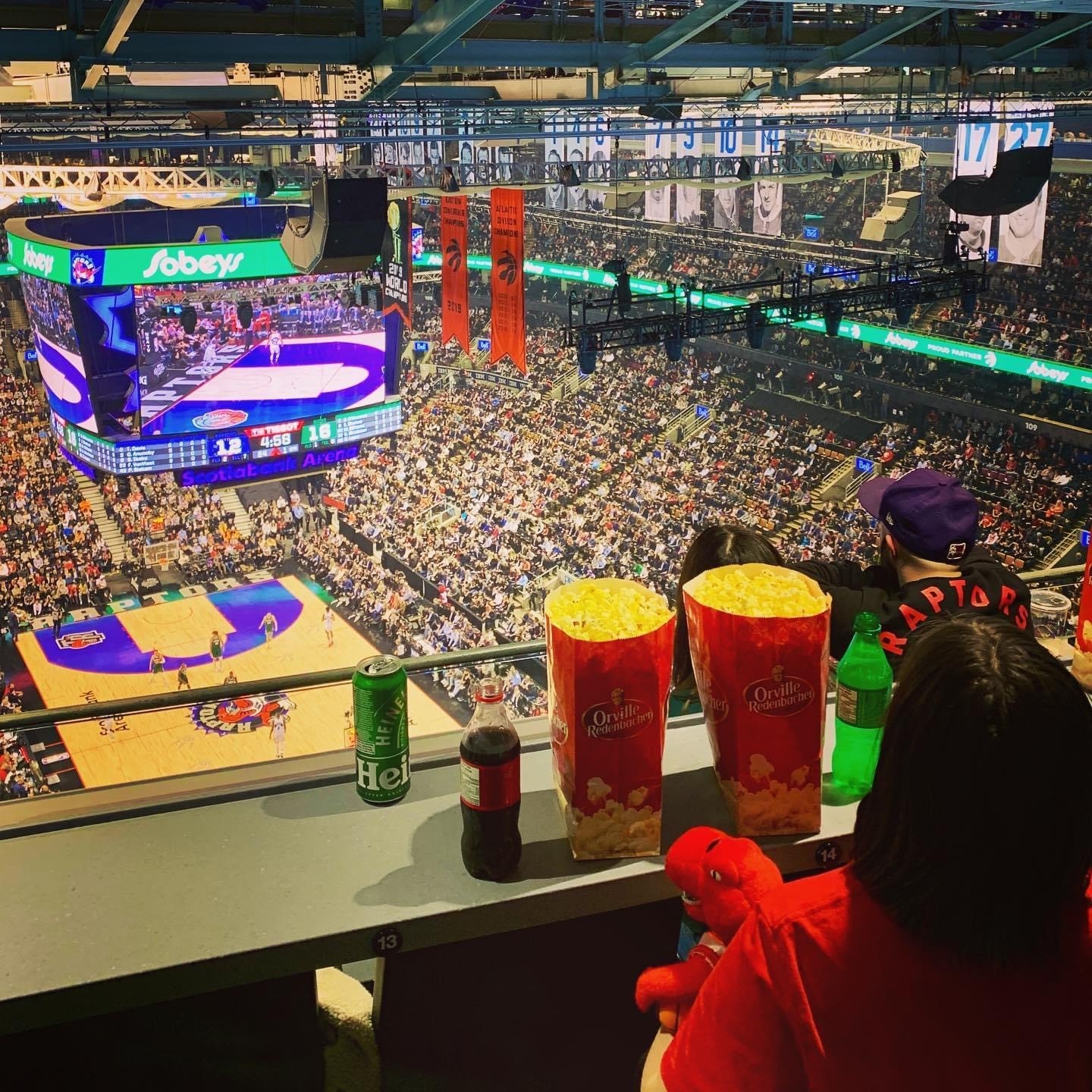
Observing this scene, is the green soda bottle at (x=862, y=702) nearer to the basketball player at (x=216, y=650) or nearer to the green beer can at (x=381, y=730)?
the green beer can at (x=381, y=730)

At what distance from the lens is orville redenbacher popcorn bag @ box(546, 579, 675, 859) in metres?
1.16

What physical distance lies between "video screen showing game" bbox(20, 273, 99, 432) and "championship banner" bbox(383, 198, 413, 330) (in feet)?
11.1

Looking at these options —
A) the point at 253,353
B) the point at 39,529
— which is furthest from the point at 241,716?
the point at 39,529

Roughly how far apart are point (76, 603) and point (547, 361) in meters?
10.2

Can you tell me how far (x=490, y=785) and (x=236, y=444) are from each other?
11748 mm

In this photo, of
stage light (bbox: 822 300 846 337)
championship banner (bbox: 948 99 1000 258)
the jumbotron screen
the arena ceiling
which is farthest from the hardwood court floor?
championship banner (bbox: 948 99 1000 258)

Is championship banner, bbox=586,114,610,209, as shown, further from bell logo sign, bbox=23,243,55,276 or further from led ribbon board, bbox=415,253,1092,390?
bell logo sign, bbox=23,243,55,276

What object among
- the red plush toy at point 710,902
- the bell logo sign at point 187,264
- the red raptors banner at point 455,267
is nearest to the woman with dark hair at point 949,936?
the red plush toy at point 710,902

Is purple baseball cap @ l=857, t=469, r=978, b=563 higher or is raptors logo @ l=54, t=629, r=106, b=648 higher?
purple baseball cap @ l=857, t=469, r=978, b=563

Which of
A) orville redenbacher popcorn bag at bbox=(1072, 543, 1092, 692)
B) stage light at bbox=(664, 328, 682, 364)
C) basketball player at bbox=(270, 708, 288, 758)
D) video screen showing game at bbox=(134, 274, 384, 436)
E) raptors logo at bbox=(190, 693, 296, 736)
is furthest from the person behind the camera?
video screen showing game at bbox=(134, 274, 384, 436)

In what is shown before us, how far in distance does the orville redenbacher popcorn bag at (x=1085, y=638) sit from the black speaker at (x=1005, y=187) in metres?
8.99

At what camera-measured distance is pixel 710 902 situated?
1019 mm

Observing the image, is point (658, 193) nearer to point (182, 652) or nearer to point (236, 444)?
point (236, 444)

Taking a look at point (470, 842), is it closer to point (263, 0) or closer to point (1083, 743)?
point (1083, 743)
